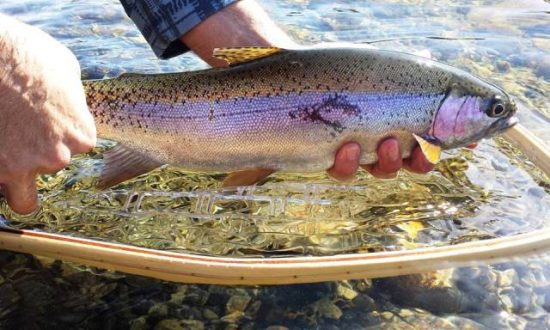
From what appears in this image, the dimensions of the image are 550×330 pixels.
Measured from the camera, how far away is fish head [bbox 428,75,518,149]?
2430 mm

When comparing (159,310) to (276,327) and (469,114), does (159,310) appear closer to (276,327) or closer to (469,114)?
(276,327)

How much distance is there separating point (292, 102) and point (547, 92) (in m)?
2.60

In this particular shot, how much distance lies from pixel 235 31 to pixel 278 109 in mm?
629

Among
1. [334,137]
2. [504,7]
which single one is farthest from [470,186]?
[504,7]

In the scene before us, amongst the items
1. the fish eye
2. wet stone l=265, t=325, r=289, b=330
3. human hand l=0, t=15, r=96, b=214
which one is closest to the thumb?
human hand l=0, t=15, r=96, b=214

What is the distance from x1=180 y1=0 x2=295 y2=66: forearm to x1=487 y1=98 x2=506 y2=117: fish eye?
1.00 m

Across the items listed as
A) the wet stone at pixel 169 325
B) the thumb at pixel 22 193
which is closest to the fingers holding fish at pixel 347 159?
the wet stone at pixel 169 325

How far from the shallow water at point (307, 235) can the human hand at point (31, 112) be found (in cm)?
71

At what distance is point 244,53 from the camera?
7.84 ft

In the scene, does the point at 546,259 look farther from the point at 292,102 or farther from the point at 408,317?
the point at 292,102

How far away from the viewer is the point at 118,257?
2.35 metres

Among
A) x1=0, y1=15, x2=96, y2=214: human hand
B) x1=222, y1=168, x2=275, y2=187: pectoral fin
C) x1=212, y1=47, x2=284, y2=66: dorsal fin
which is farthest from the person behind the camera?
x1=222, y1=168, x2=275, y2=187: pectoral fin

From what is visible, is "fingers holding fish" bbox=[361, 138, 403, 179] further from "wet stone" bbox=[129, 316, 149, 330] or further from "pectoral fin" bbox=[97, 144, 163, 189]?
→ "wet stone" bbox=[129, 316, 149, 330]

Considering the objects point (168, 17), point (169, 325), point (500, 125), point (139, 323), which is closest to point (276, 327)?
point (169, 325)
